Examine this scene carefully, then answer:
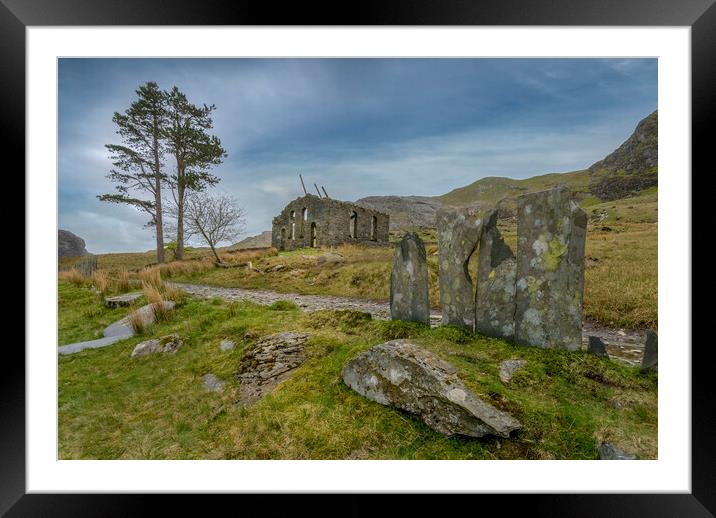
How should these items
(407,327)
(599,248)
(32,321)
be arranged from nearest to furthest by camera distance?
1. (32,321)
2. (407,327)
3. (599,248)

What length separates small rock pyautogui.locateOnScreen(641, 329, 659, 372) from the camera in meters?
Answer: 2.10

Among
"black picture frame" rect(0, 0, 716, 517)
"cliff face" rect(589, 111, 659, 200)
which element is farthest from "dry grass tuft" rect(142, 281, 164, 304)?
"cliff face" rect(589, 111, 659, 200)

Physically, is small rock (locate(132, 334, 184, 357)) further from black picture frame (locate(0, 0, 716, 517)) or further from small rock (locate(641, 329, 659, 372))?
small rock (locate(641, 329, 659, 372))

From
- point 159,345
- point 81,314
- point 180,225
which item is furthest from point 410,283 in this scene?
point 180,225

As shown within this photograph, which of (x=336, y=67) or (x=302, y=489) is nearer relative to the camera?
(x=302, y=489)

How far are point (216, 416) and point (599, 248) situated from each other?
922 cm

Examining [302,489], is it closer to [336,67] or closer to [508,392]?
[508,392]

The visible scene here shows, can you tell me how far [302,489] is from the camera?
1.92 m

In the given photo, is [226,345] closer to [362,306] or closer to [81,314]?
[362,306]

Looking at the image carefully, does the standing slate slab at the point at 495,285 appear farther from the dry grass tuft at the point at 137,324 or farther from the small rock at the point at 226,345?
the dry grass tuft at the point at 137,324

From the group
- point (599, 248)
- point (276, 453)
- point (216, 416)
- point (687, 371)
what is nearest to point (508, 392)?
point (687, 371)

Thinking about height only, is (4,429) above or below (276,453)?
above

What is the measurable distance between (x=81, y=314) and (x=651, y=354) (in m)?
7.71
